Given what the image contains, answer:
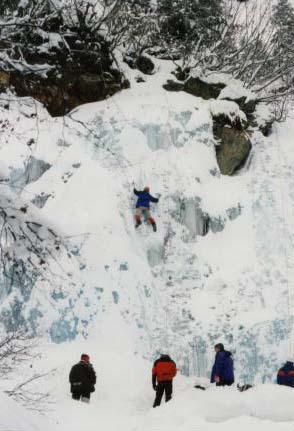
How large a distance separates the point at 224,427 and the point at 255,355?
22.2ft

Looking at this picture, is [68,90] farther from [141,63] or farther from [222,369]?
[222,369]

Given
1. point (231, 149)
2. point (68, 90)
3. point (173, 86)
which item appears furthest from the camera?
point (173, 86)

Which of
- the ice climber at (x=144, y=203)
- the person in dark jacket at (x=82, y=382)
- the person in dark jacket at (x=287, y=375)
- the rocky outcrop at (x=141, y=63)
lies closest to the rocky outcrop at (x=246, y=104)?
the rocky outcrop at (x=141, y=63)

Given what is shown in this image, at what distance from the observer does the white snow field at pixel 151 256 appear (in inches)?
485

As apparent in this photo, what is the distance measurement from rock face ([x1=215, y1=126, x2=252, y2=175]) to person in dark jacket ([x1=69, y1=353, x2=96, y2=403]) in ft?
31.3

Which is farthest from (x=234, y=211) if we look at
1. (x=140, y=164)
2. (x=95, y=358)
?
(x=95, y=358)

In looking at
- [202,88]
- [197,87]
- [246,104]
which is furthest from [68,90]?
[246,104]

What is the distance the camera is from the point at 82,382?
395 inches

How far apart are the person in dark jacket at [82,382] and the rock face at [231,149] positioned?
375 inches

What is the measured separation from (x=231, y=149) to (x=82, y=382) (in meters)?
10.5

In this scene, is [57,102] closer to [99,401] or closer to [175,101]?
[175,101]

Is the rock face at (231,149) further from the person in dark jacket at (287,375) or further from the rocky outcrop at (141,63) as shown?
the person in dark jacket at (287,375)

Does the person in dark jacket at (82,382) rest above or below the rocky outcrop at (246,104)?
below

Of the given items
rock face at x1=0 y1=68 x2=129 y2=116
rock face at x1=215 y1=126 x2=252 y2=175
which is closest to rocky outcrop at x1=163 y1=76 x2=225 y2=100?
rock face at x1=0 y1=68 x2=129 y2=116
